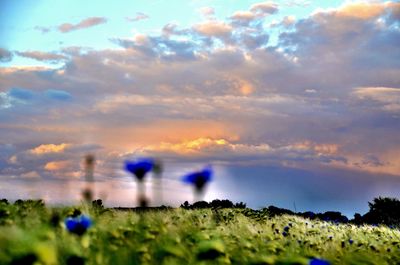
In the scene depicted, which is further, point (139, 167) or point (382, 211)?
point (382, 211)

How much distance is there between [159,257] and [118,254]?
1.22 feet

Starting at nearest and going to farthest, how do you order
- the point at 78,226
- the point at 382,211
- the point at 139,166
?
the point at 78,226 → the point at 139,166 → the point at 382,211

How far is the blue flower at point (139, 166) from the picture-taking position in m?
4.52

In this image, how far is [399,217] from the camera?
2548 centimetres

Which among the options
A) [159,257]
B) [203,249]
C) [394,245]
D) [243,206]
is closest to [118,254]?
[159,257]

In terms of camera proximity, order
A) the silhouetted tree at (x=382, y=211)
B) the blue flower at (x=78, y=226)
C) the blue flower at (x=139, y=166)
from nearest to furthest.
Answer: the blue flower at (x=78, y=226) → the blue flower at (x=139, y=166) → the silhouetted tree at (x=382, y=211)

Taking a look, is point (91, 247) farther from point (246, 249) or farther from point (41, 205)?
point (41, 205)

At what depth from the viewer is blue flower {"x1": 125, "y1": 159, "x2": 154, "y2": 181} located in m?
4.52

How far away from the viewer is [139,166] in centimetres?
453

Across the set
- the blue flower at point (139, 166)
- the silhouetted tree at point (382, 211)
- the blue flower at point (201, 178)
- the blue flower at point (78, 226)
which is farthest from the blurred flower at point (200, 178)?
the silhouetted tree at point (382, 211)

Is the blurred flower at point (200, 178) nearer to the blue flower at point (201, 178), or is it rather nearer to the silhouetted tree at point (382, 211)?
the blue flower at point (201, 178)

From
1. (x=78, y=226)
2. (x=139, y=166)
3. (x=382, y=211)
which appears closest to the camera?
(x=78, y=226)

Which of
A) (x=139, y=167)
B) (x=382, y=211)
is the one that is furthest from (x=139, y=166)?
(x=382, y=211)

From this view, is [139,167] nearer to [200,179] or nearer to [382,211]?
[200,179]
